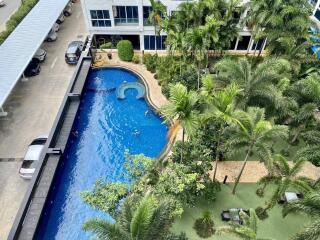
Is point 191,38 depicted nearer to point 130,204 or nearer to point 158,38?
point 158,38

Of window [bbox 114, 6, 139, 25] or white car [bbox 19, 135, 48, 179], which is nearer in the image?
white car [bbox 19, 135, 48, 179]

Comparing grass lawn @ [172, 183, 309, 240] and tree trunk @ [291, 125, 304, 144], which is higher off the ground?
tree trunk @ [291, 125, 304, 144]

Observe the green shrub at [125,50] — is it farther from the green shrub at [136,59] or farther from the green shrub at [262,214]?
the green shrub at [262,214]

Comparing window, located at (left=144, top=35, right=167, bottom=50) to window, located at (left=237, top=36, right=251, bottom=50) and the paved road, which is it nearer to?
window, located at (left=237, top=36, right=251, bottom=50)

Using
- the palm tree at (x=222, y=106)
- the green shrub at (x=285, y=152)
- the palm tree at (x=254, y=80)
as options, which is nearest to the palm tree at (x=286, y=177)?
the palm tree at (x=222, y=106)

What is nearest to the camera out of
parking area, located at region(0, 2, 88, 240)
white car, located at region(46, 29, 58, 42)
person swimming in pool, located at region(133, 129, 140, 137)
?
parking area, located at region(0, 2, 88, 240)

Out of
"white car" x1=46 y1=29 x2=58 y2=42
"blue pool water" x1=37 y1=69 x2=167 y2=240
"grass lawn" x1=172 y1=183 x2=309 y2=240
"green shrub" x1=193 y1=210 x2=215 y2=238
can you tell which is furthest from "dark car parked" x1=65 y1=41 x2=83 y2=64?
"green shrub" x1=193 y1=210 x2=215 y2=238

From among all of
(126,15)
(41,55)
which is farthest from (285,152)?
(41,55)
